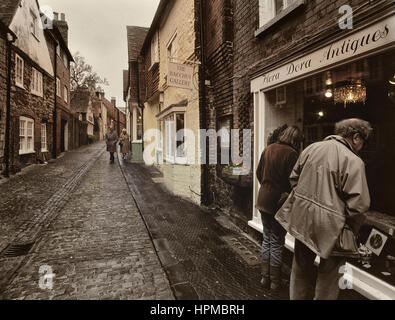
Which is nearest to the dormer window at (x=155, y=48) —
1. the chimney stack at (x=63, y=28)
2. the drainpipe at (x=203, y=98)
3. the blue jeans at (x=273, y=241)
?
the drainpipe at (x=203, y=98)

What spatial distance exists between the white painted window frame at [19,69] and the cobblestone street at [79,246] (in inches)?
236

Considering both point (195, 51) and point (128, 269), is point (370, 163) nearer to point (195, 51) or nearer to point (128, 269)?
point (128, 269)

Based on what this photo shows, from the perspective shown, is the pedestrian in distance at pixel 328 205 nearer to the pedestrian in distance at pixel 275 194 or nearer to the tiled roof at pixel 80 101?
the pedestrian in distance at pixel 275 194

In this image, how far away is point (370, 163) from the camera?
4477 millimetres

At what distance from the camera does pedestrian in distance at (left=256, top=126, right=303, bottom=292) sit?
3092 mm

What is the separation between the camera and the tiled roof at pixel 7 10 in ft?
33.6

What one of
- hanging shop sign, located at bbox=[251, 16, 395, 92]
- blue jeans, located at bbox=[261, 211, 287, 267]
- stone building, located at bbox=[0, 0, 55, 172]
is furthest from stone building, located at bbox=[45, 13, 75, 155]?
blue jeans, located at bbox=[261, 211, 287, 267]

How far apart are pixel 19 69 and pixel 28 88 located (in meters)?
1.05

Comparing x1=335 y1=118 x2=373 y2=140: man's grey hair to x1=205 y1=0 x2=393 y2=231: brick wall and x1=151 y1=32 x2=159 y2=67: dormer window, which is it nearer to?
x1=205 y1=0 x2=393 y2=231: brick wall

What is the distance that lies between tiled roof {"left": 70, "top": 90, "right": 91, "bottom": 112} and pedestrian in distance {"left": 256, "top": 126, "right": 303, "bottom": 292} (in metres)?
32.3

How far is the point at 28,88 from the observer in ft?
41.3

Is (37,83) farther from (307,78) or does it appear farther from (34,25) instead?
(307,78)
